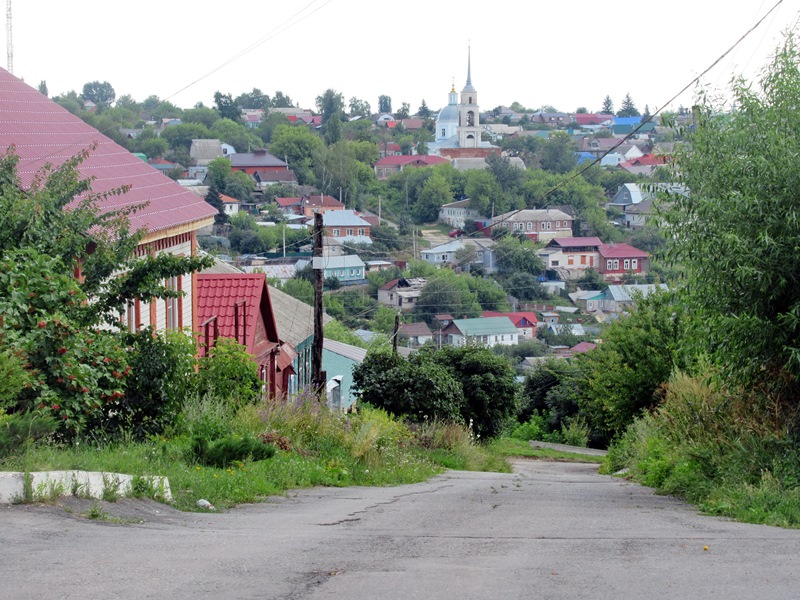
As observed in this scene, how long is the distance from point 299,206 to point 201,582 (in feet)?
379

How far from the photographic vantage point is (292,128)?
16000 centimetres

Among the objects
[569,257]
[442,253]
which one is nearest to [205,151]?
[442,253]

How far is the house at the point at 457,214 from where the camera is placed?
11529cm

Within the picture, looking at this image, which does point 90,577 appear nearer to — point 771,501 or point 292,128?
point 771,501

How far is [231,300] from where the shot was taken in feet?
73.4

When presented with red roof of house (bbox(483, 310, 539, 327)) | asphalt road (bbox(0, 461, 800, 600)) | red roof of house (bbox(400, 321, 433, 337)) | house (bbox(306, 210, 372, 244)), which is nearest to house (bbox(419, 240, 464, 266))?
house (bbox(306, 210, 372, 244))

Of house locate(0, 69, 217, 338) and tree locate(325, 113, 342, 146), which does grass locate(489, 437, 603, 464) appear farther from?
tree locate(325, 113, 342, 146)

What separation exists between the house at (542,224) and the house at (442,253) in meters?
12.7

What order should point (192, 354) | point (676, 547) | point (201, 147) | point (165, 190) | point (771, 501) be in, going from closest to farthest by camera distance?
point (676, 547)
point (771, 501)
point (192, 354)
point (165, 190)
point (201, 147)

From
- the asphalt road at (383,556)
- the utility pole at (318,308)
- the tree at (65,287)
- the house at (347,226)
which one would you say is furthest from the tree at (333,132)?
the asphalt road at (383,556)

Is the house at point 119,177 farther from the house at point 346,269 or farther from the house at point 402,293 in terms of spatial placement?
the house at point 346,269

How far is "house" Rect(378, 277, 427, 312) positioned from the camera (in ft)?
245

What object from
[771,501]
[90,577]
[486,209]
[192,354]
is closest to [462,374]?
[192,354]

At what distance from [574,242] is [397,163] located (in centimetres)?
6641
